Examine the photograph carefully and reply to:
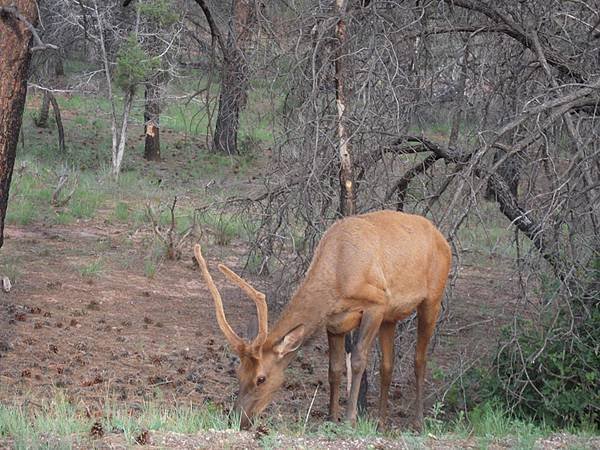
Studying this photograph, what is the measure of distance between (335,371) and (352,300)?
673 mm

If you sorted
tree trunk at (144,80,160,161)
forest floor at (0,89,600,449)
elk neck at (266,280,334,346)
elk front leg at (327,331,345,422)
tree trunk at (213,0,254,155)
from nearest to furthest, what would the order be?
1. forest floor at (0,89,600,449)
2. elk neck at (266,280,334,346)
3. elk front leg at (327,331,345,422)
4. tree trunk at (213,0,254,155)
5. tree trunk at (144,80,160,161)

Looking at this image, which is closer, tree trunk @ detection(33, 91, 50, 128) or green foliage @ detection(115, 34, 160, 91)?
green foliage @ detection(115, 34, 160, 91)

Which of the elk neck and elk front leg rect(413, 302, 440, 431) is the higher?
the elk neck

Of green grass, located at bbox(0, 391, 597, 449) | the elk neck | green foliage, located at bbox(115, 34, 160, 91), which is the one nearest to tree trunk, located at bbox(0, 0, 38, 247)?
green grass, located at bbox(0, 391, 597, 449)

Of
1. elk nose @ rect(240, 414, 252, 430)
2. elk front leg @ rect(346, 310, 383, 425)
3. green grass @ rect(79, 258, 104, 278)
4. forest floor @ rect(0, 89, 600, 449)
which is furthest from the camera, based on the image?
green grass @ rect(79, 258, 104, 278)

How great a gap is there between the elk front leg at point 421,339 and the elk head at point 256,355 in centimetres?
Answer: 156

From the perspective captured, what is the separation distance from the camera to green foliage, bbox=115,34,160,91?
21.6 m

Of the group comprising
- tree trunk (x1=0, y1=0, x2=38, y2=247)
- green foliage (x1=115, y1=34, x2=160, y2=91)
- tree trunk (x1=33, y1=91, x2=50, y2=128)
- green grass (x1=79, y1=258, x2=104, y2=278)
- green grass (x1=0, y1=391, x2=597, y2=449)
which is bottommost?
green grass (x1=79, y1=258, x2=104, y2=278)

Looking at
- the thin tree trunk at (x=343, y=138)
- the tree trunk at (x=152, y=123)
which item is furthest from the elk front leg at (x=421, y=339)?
the tree trunk at (x=152, y=123)

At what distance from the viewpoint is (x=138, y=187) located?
22.1 meters

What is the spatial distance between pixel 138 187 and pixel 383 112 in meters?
12.6

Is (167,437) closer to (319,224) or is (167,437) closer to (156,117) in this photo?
(319,224)

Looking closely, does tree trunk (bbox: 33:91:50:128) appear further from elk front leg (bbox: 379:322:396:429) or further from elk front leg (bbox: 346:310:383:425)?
elk front leg (bbox: 346:310:383:425)

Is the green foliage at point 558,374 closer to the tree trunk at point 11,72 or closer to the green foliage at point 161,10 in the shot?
the tree trunk at point 11,72
